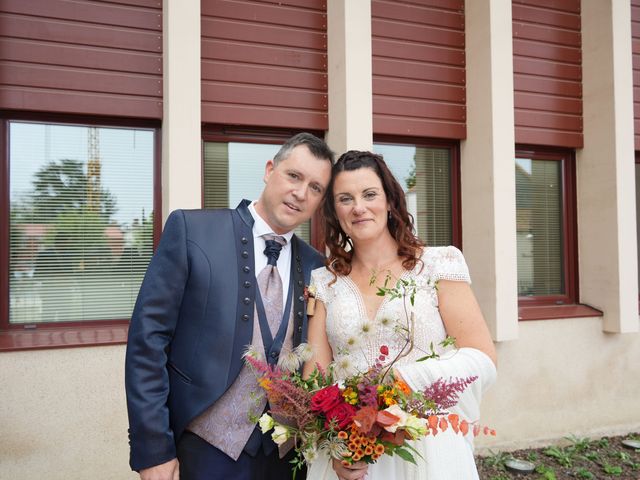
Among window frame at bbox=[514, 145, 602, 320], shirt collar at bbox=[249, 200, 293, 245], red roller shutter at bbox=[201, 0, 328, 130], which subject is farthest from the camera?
window frame at bbox=[514, 145, 602, 320]

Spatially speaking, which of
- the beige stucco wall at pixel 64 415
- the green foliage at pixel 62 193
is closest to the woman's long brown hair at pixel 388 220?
the beige stucco wall at pixel 64 415

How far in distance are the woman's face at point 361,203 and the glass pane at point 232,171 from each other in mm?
2314

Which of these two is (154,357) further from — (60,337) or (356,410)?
(60,337)

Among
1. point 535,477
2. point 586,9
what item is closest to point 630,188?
point 586,9

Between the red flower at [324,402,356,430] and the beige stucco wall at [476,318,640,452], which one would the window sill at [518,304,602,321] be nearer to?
the beige stucco wall at [476,318,640,452]

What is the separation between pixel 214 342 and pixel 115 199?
2647 millimetres

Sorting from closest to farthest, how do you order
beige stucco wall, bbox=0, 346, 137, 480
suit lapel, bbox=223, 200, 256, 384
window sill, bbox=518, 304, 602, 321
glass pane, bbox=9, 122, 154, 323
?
suit lapel, bbox=223, 200, 256, 384, beige stucco wall, bbox=0, 346, 137, 480, glass pane, bbox=9, 122, 154, 323, window sill, bbox=518, 304, 602, 321

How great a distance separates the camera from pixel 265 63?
4359mm

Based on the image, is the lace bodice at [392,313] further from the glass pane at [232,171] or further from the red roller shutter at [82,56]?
the red roller shutter at [82,56]

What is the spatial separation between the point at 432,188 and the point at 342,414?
153 inches

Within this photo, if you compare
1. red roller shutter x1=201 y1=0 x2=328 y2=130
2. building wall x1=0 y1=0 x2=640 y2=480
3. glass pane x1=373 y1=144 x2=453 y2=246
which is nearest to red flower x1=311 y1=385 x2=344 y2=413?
building wall x1=0 y1=0 x2=640 y2=480

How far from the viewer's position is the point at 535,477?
432cm

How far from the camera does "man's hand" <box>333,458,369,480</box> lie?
5.50 feet

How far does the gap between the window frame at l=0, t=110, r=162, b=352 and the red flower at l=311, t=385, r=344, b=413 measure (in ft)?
8.81
